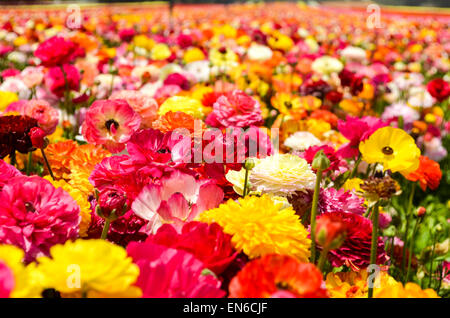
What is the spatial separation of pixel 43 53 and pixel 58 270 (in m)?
1.10

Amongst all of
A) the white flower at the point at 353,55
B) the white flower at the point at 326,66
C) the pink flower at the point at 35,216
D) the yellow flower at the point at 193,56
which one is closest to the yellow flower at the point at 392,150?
the pink flower at the point at 35,216

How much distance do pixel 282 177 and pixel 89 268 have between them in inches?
14.3

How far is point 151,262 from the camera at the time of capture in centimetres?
43

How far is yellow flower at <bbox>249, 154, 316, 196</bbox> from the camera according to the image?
67 cm

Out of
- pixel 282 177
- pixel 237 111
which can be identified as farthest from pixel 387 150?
pixel 237 111

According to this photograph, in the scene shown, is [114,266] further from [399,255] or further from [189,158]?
[399,255]

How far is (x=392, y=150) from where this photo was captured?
0.68 meters

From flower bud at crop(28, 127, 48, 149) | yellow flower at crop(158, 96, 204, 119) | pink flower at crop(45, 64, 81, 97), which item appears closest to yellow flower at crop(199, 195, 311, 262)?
flower bud at crop(28, 127, 48, 149)

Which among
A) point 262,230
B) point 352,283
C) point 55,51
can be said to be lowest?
point 352,283

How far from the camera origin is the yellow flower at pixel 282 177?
0.67 meters

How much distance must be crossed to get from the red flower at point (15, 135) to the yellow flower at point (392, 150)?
Result: 526mm

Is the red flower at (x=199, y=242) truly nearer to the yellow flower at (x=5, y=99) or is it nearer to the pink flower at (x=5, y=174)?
the pink flower at (x=5, y=174)

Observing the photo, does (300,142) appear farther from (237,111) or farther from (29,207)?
(29,207)

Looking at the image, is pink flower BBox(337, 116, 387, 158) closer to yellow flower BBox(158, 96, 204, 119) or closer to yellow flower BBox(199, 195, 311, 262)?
yellow flower BBox(158, 96, 204, 119)
